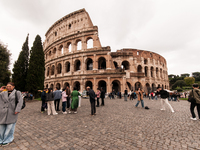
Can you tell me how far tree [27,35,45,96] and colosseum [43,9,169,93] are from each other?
18.0 ft

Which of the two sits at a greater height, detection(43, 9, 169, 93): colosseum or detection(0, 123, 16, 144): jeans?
detection(43, 9, 169, 93): colosseum

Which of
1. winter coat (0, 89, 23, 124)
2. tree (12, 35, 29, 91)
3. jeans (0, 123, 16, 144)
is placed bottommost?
jeans (0, 123, 16, 144)

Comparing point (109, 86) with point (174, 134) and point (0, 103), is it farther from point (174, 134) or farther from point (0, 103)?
Answer: point (0, 103)

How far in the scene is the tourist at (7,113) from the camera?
274 centimetres

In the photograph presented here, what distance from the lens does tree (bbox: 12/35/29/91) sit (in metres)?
16.8

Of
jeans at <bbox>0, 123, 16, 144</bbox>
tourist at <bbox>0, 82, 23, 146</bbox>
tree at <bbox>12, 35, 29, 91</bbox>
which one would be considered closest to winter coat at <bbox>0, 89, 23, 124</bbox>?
tourist at <bbox>0, 82, 23, 146</bbox>

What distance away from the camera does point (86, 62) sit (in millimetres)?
20953

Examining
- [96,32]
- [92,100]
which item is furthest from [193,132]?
[96,32]

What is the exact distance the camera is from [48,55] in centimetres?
2784

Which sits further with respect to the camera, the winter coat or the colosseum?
the colosseum

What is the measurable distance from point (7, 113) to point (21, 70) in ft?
61.3

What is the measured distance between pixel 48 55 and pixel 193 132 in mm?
31667

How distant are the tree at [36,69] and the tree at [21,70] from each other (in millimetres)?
2272

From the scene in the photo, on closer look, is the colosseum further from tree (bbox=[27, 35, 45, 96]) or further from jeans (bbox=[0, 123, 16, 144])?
jeans (bbox=[0, 123, 16, 144])
